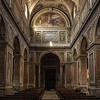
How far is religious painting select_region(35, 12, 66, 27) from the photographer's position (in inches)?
1501

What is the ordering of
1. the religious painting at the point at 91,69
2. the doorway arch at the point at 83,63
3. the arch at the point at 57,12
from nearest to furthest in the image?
the religious painting at the point at 91,69, the doorway arch at the point at 83,63, the arch at the point at 57,12

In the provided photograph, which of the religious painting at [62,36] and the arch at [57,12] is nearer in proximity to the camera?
the arch at [57,12]

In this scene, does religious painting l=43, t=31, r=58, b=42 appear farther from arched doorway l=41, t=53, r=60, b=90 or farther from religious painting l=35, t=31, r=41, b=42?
arched doorway l=41, t=53, r=60, b=90

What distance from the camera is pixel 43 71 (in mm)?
41312

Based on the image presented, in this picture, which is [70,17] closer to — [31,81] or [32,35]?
[32,35]

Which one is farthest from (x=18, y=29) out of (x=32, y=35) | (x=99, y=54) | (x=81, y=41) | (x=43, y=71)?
(x=43, y=71)

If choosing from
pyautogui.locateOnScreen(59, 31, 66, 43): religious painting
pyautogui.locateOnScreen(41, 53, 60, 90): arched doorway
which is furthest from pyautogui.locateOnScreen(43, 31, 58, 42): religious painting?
pyautogui.locateOnScreen(41, 53, 60, 90): arched doorway

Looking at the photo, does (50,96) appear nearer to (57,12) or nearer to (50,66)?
(57,12)

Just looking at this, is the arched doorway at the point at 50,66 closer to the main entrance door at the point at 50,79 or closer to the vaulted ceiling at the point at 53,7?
the main entrance door at the point at 50,79

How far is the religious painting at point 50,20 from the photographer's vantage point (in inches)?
1501

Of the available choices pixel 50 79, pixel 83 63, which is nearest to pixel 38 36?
pixel 50 79

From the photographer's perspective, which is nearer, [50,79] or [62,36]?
[62,36]

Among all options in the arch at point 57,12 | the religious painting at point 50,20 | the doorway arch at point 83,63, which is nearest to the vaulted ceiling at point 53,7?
the arch at point 57,12

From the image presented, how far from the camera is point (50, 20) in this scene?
38406mm
